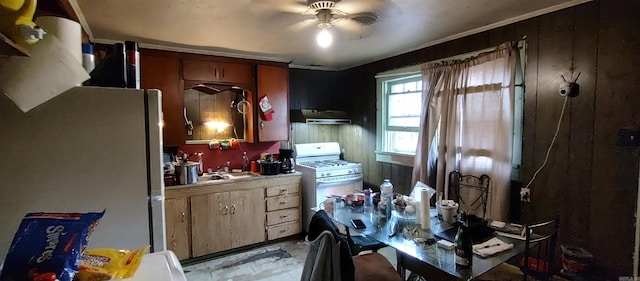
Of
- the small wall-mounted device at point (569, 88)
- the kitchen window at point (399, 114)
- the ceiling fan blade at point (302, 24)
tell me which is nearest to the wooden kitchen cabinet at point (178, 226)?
the ceiling fan blade at point (302, 24)

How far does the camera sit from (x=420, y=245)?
1697mm

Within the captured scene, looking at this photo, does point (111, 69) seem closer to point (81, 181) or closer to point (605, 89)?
point (81, 181)

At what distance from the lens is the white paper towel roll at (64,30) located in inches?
47.9

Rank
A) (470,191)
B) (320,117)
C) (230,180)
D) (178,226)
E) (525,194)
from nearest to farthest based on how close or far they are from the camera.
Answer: (525,194) < (470,191) < (178,226) < (230,180) < (320,117)

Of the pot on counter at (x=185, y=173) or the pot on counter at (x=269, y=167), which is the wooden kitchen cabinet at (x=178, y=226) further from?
the pot on counter at (x=269, y=167)

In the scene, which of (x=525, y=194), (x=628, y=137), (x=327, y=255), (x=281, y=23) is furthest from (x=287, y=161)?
(x=628, y=137)

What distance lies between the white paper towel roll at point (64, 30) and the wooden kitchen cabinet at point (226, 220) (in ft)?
6.90

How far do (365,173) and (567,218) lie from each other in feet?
7.61

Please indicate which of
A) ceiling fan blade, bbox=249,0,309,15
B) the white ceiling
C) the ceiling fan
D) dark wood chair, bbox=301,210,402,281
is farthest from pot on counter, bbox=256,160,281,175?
dark wood chair, bbox=301,210,402,281

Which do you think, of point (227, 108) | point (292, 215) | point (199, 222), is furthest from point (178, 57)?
point (292, 215)

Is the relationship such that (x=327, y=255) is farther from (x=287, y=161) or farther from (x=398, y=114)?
(x=398, y=114)

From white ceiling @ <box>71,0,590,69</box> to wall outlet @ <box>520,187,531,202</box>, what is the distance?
1.34 metres

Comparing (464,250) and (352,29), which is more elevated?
(352,29)

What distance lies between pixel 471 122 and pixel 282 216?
7.55 feet
